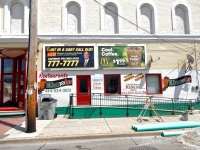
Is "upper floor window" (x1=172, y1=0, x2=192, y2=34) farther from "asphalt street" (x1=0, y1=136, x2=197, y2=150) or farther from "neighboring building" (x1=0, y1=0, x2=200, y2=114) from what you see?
"asphalt street" (x1=0, y1=136, x2=197, y2=150)

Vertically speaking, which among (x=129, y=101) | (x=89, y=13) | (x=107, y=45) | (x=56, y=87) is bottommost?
(x=129, y=101)

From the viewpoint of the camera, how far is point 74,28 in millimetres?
12625

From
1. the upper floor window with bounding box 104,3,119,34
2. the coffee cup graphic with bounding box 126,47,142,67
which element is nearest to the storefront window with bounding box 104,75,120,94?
the coffee cup graphic with bounding box 126,47,142,67

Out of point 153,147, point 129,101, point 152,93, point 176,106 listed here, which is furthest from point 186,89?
point 153,147

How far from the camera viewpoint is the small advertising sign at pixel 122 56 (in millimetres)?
12258

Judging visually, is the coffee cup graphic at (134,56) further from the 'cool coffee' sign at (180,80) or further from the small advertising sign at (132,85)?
the 'cool coffee' sign at (180,80)

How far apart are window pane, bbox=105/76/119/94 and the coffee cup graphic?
144 centimetres

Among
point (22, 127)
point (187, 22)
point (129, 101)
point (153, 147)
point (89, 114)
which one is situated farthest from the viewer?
point (187, 22)

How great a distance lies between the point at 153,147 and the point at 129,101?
245 inches

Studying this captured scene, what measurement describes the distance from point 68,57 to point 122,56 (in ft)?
11.8

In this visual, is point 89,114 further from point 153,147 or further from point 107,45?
point 153,147

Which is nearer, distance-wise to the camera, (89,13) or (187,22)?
(89,13)

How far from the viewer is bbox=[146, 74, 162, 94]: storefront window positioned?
12719mm

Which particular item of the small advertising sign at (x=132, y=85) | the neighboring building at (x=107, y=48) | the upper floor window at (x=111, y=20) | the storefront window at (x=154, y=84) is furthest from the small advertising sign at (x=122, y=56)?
the upper floor window at (x=111, y=20)
